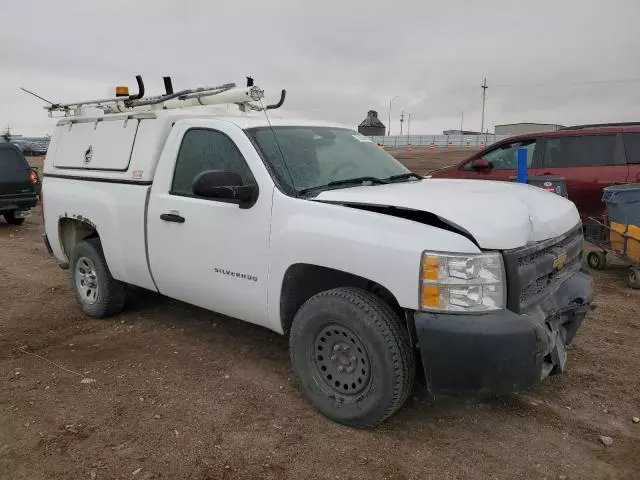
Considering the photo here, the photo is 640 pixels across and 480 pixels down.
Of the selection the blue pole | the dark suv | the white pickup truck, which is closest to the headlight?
the white pickup truck

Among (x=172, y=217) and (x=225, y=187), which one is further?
(x=172, y=217)

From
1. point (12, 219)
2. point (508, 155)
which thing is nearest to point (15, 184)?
point (12, 219)

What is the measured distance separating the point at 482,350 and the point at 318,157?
1.93 metres

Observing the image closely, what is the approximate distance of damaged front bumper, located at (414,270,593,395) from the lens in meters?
2.81

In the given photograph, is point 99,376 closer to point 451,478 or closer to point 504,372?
point 451,478

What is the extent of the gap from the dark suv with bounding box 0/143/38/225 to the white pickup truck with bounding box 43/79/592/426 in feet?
24.4

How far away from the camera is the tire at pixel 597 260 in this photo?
716cm

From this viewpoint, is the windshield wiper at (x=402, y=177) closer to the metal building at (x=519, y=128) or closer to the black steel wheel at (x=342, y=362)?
A: the black steel wheel at (x=342, y=362)

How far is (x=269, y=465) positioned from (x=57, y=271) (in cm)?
576

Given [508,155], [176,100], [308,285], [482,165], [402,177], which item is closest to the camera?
[308,285]

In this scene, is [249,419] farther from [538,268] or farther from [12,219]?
[12,219]

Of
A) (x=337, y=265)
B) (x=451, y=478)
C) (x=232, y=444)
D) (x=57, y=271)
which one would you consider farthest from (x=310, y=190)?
(x=57, y=271)

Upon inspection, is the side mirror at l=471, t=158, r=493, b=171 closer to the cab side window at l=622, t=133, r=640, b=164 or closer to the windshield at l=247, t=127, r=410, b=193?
the cab side window at l=622, t=133, r=640, b=164

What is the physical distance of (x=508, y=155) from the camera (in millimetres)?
8625
